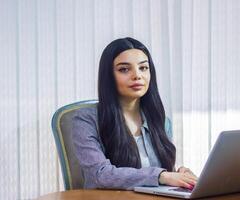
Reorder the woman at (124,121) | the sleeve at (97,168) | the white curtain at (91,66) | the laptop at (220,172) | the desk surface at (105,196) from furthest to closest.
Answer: the white curtain at (91,66), the woman at (124,121), the sleeve at (97,168), the desk surface at (105,196), the laptop at (220,172)

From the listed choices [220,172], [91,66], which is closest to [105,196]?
[220,172]

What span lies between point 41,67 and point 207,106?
1029 millimetres

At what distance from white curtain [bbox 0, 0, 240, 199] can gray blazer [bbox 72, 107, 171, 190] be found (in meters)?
0.81

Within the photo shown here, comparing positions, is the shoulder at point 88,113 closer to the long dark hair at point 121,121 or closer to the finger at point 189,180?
the long dark hair at point 121,121

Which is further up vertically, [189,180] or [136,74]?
[136,74]

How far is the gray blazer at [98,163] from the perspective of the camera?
141 centimetres

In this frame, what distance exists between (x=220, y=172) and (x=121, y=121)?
633 millimetres

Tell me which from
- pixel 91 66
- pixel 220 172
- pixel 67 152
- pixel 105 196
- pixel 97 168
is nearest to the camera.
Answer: pixel 220 172

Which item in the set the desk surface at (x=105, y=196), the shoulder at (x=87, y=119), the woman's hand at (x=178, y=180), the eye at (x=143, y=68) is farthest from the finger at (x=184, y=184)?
the eye at (x=143, y=68)

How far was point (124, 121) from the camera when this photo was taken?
1.74 m

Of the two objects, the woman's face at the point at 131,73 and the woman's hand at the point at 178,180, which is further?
the woman's face at the point at 131,73

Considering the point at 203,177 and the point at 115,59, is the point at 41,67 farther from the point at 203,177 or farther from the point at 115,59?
the point at 203,177

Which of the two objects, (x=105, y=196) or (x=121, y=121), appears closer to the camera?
(x=105, y=196)

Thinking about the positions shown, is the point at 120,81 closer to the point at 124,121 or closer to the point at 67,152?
the point at 124,121
